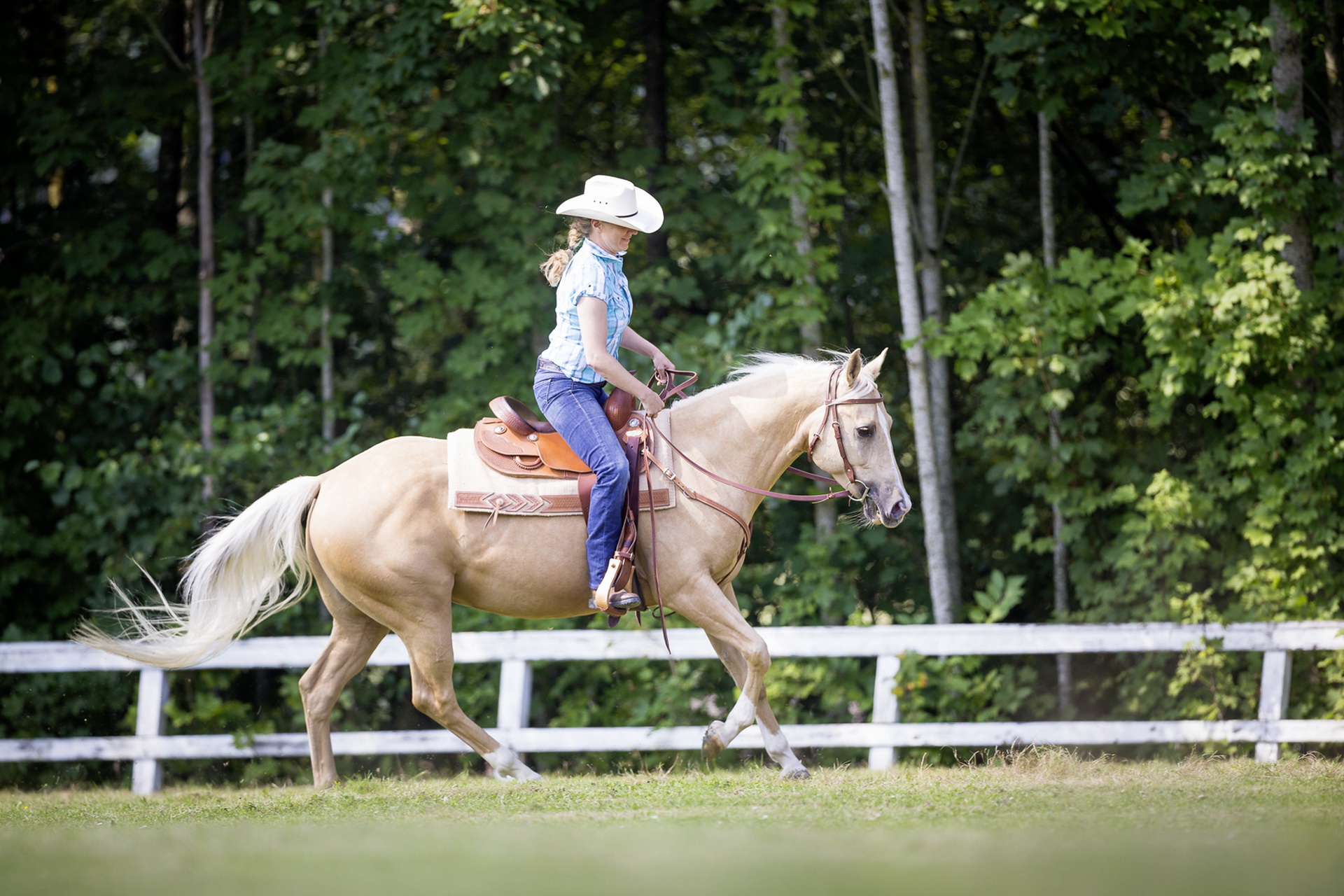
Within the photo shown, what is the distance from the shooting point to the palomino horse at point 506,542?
571cm

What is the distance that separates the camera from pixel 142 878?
3.88 metres

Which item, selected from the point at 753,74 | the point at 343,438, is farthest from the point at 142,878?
the point at 753,74

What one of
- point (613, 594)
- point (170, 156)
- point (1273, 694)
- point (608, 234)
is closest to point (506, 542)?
point (613, 594)

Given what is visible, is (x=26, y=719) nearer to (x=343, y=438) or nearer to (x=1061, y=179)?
(x=343, y=438)

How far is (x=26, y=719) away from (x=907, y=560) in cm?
765

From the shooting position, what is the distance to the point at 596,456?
558 centimetres

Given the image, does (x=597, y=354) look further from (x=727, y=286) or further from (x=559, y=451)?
(x=727, y=286)

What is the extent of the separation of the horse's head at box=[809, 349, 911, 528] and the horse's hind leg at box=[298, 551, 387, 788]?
267 centimetres

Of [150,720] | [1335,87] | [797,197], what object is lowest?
[150,720]

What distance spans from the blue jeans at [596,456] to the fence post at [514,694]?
7.86 ft

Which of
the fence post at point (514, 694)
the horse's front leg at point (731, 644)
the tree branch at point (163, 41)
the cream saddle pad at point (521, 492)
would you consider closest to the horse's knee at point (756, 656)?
the horse's front leg at point (731, 644)

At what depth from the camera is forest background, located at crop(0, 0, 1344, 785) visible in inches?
324

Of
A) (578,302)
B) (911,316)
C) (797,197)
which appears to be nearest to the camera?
(578,302)

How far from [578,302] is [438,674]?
202 centimetres
